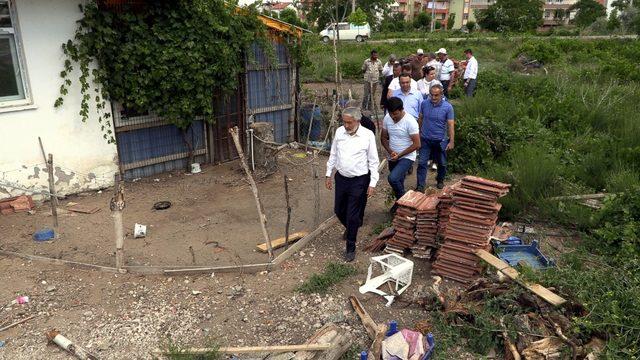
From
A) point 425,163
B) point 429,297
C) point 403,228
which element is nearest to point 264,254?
point 403,228

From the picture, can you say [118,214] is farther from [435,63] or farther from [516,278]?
[435,63]

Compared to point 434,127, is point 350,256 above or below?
below

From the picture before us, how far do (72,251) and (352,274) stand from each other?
362 cm

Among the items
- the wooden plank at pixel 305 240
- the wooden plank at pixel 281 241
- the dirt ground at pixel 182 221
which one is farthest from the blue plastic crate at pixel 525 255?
the dirt ground at pixel 182 221

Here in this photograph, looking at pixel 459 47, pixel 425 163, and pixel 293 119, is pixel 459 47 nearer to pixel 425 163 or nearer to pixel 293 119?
pixel 293 119

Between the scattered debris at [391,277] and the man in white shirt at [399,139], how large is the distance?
1.48m

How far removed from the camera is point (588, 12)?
55.5 m

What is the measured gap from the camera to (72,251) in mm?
6148

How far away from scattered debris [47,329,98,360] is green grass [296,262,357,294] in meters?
2.09

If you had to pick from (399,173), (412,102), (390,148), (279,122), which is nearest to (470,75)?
(279,122)

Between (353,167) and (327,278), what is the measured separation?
1.29 meters

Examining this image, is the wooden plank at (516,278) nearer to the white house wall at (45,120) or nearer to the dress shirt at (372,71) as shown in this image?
the white house wall at (45,120)

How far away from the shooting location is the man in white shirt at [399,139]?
20.9ft

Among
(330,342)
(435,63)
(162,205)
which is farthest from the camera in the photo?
(435,63)
